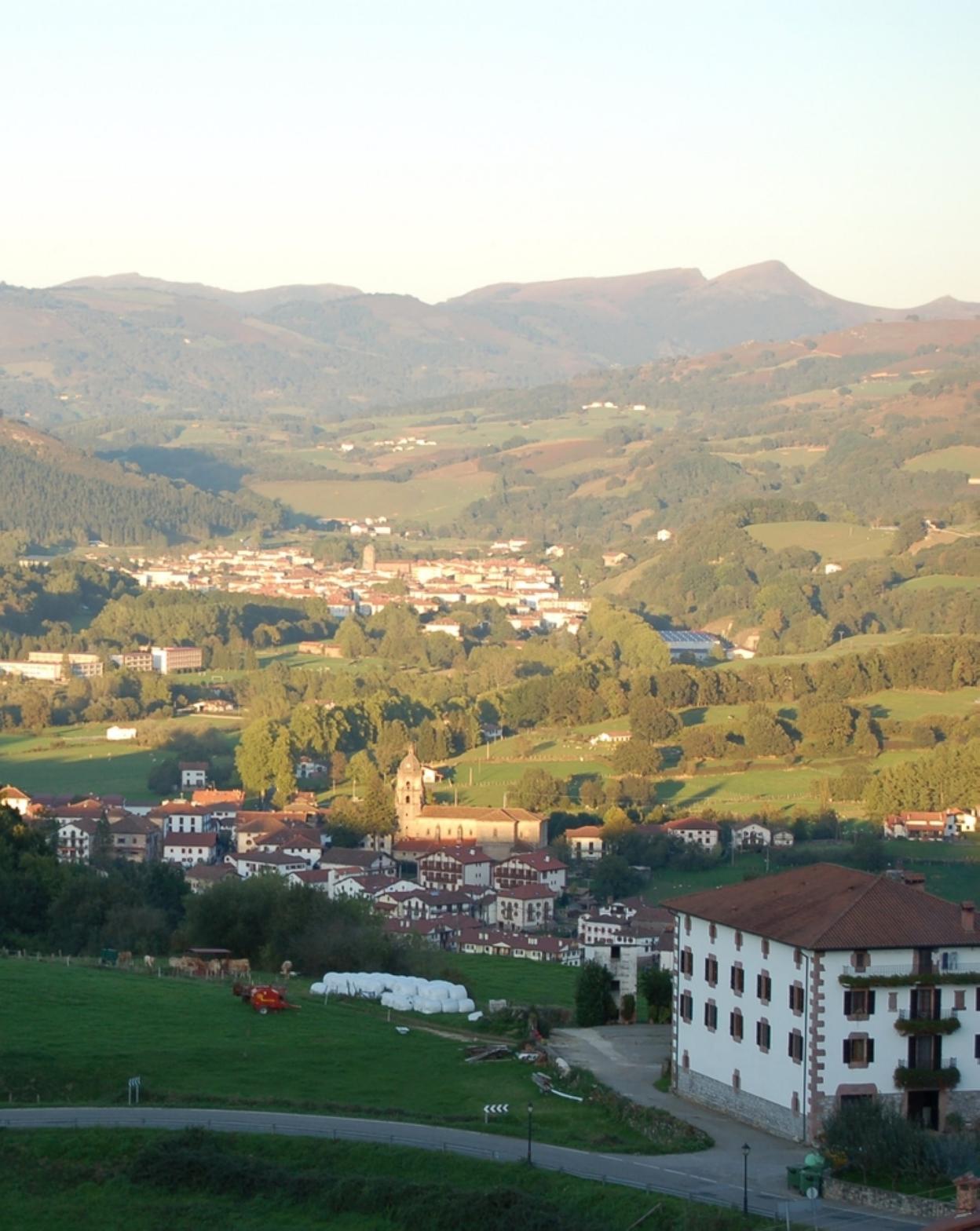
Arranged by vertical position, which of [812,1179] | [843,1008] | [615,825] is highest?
[843,1008]

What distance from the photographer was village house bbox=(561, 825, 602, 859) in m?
69.9

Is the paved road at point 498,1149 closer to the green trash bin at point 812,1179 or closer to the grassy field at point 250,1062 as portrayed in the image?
the green trash bin at point 812,1179

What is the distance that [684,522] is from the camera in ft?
656

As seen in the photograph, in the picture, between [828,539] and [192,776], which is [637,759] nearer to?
[192,776]

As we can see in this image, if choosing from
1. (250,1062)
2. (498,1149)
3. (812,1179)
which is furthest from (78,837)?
(812,1179)

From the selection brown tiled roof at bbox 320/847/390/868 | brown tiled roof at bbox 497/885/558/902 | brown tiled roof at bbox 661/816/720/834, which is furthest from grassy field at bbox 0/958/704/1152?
brown tiled roof at bbox 661/816/720/834

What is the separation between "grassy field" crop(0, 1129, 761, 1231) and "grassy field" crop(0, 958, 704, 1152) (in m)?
1.55

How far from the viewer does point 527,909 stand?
60.7 m

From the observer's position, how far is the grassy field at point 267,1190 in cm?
2255

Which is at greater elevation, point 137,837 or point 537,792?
point 537,792

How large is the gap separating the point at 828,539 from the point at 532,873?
341 feet

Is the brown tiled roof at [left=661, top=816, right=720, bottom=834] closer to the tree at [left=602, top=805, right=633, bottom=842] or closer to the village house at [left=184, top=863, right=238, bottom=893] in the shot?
the tree at [left=602, top=805, right=633, bottom=842]

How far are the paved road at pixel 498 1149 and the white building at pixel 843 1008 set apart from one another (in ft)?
5.85

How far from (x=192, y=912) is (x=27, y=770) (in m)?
44.7
